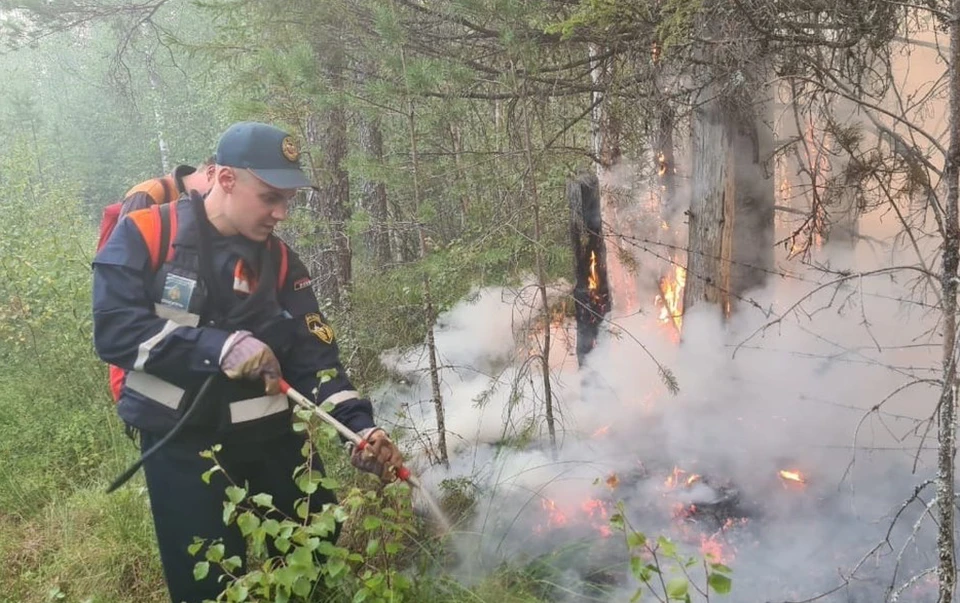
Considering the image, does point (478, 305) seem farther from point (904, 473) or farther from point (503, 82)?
point (904, 473)

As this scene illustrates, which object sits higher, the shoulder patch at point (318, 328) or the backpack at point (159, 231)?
the backpack at point (159, 231)

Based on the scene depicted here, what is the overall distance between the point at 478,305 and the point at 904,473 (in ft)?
14.4

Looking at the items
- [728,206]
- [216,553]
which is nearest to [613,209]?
[728,206]

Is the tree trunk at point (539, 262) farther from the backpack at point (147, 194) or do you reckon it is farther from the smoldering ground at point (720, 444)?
the backpack at point (147, 194)

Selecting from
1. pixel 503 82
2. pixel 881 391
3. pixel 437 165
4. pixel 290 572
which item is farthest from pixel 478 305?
pixel 290 572

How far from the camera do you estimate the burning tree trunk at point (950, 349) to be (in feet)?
7.84

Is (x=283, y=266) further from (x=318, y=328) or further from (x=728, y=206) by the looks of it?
(x=728, y=206)

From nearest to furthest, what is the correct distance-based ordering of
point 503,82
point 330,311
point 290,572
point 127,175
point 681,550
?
point 290,572
point 681,550
point 503,82
point 330,311
point 127,175

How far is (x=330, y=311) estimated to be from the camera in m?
6.17

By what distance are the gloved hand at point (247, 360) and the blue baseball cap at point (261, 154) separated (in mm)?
659

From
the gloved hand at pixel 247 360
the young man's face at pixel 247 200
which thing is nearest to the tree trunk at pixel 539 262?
the young man's face at pixel 247 200

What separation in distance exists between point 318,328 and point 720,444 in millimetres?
3568

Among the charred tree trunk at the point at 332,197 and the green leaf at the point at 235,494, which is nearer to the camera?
the green leaf at the point at 235,494

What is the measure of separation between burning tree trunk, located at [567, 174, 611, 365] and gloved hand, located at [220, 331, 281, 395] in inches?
164
